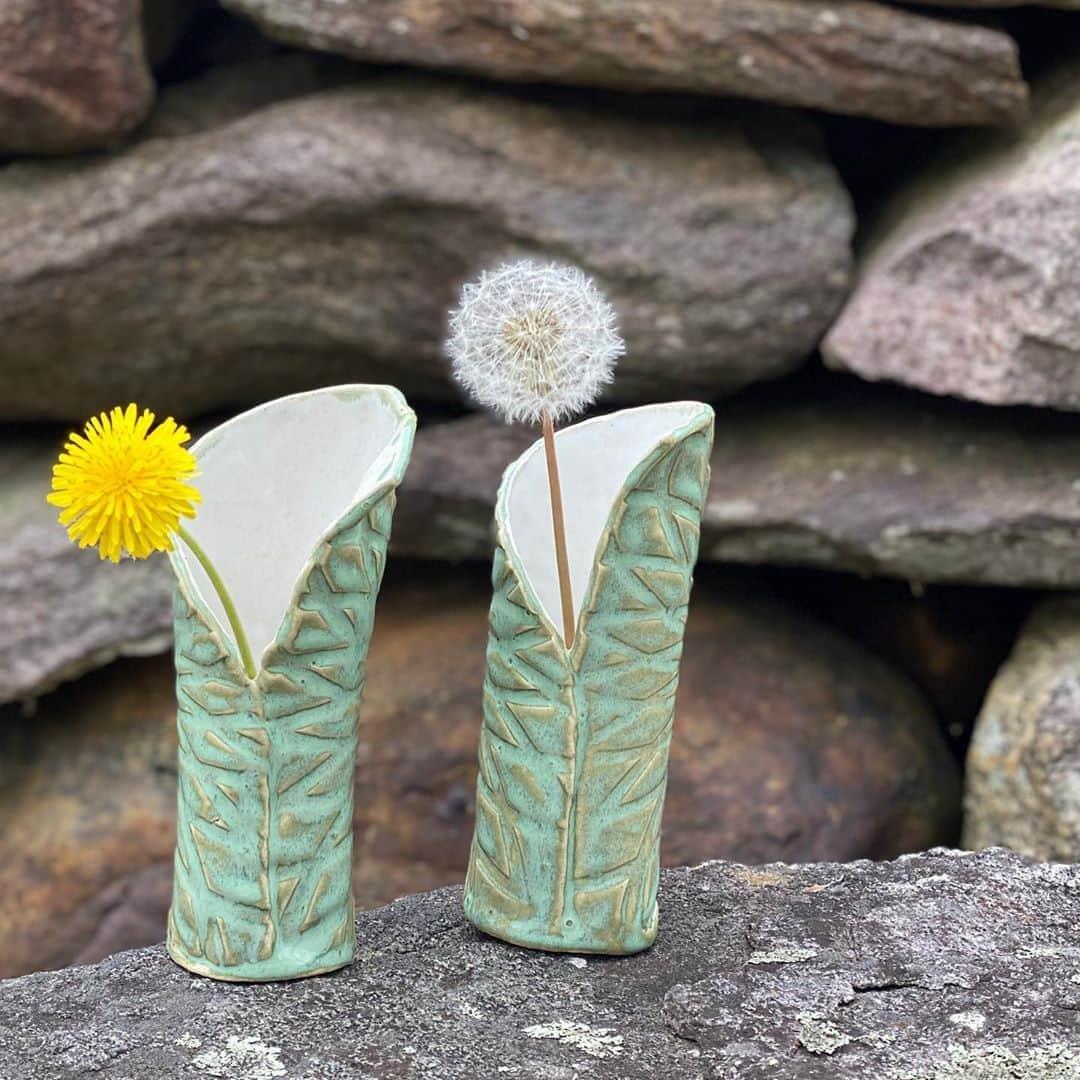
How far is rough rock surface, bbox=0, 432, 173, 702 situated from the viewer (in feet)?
7.34

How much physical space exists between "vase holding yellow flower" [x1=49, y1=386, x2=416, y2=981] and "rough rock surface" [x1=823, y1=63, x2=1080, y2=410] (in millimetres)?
1125

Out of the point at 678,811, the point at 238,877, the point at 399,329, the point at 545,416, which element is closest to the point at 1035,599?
Result: the point at 678,811

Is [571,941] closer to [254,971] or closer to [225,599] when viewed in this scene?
[254,971]

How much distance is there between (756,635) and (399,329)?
739 millimetres

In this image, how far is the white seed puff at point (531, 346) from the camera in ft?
3.88

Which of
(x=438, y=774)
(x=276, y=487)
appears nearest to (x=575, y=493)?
(x=276, y=487)

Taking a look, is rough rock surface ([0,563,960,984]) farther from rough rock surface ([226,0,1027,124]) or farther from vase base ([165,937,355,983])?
vase base ([165,937,355,983])

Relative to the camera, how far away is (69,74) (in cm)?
201

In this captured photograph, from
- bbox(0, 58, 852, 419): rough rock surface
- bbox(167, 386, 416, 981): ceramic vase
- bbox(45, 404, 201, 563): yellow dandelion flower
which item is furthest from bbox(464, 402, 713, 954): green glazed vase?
bbox(0, 58, 852, 419): rough rock surface

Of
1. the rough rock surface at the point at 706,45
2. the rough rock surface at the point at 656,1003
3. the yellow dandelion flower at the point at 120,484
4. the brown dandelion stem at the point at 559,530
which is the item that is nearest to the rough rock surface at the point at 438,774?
the rough rock surface at the point at 706,45

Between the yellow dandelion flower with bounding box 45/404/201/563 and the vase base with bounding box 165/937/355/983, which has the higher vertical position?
the yellow dandelion flower with bounding box 45/404/201/563

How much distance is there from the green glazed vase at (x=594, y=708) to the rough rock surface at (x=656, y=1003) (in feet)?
0.17

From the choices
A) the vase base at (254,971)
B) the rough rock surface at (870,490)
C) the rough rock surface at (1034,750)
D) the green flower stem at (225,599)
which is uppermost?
the green flower stem at (225,599)

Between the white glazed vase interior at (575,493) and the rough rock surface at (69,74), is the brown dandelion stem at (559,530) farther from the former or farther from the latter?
the rough rock surface at (69,74)
